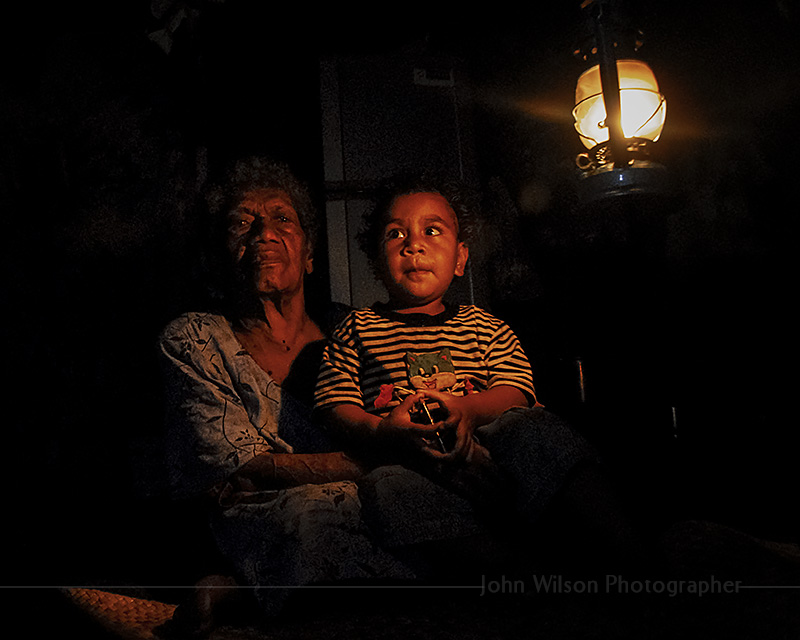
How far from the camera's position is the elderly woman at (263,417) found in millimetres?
1884

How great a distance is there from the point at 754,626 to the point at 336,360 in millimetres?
1538

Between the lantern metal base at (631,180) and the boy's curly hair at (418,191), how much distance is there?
0.58 metres

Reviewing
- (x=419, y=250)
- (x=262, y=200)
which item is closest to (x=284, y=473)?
(x=419, y=250)

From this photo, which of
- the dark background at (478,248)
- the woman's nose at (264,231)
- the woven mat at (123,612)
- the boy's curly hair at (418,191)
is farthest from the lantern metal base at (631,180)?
the woven mat at (123,612)

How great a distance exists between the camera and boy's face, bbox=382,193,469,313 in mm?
2422

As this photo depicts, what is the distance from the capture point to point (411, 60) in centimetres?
400

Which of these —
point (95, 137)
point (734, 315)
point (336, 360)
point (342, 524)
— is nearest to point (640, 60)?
point (734, 315)

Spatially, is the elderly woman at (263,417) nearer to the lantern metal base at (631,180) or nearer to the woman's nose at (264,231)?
the woman's nose at (264,231)

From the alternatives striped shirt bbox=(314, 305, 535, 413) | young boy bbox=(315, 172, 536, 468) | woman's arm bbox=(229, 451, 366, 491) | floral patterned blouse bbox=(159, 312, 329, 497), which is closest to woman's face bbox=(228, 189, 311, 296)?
floral patterned blouse bbox=(159, 312, 329, 497)

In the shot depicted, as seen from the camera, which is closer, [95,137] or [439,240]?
[439,240]

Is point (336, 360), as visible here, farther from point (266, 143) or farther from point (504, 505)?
point (266, 143)

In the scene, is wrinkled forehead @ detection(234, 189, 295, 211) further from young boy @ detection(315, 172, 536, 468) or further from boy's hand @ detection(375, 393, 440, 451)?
boy's hand @ detection(375, 393, 440, 451)

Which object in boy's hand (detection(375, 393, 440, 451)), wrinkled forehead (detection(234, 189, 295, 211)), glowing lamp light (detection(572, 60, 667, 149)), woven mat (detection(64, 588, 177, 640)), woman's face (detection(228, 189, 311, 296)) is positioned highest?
glowing lamp light (detection(572, 60, 667, 149))

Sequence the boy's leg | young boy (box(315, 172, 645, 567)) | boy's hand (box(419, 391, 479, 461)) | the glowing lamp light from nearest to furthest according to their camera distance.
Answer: the boy's leg, young boy (box(315, 172, 645, 567)), boy's hand (box(419, 391, 479, 461)), the glowing lamp light
